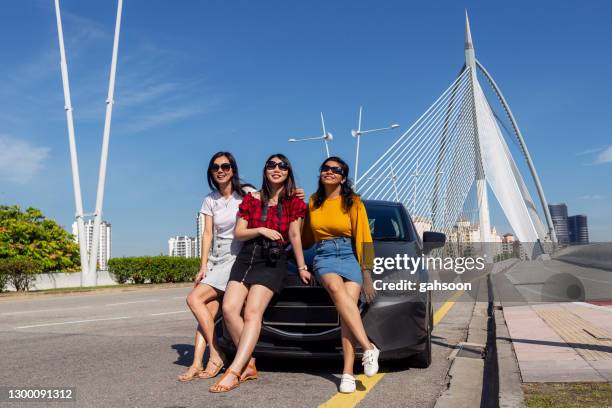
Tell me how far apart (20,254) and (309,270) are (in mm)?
29263

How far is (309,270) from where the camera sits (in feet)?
15.1

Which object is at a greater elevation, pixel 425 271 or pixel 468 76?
pixel 468 76

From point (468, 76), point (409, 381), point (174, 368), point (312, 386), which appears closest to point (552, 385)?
point (409, 381)

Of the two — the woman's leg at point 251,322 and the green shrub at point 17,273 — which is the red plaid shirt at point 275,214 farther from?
the green shrub at point 17,273

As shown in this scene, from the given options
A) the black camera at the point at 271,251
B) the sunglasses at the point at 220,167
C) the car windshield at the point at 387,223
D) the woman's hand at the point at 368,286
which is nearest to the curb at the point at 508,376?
the woman's hand at the point at 368,286

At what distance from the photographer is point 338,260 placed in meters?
4.29

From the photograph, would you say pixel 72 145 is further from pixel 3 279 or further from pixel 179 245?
pixel 179 245

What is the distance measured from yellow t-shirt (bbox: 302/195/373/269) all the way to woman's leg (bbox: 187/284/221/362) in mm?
1000

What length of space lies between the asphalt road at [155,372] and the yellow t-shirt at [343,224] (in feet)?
3.29

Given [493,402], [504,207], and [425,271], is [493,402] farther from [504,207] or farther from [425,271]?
[504,207]

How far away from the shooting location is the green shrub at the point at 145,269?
24.7 meters

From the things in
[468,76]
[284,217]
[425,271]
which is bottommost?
[425,271]

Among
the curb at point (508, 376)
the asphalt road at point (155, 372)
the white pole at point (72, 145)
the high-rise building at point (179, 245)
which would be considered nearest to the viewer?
the curb at point (508, 376)

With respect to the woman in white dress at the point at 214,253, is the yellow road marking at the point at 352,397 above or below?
below
